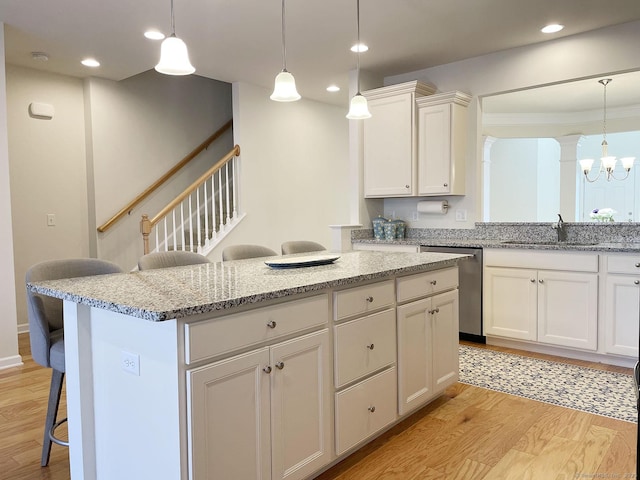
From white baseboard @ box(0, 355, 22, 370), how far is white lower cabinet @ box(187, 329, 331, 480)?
294cm

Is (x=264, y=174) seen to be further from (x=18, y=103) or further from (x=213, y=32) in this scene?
(x=18, y=103)

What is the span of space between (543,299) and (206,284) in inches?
113

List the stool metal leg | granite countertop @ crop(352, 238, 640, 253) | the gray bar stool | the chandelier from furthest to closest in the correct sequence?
1. the chandelier
2. granite countertop @ crop(352, 238, 640, 253)
3. the stool metal leg
4. the gray bar stool

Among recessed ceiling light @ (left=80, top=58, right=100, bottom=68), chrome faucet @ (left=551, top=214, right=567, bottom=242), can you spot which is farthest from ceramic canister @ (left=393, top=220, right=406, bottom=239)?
recessed ceiling light @ (left=80, top=58, right=100, bottom=68)

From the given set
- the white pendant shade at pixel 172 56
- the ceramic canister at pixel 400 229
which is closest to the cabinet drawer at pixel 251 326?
the white pendant shade at pixel 172 56

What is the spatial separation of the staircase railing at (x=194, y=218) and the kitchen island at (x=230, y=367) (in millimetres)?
2553

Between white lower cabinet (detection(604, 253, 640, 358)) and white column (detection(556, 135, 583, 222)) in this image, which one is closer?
white lower cabinet (detection(604, 253, 640, 358))

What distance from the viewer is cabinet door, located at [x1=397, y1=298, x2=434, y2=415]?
8.10ft

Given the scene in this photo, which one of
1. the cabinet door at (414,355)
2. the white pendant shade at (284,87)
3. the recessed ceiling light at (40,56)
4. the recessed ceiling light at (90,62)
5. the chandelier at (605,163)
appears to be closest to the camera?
the cabinet door at (414,355)

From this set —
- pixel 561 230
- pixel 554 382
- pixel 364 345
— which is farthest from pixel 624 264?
pixel 364 345

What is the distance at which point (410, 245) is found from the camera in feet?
14.5

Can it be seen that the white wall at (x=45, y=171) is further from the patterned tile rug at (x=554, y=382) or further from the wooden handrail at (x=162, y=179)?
the patterned tile rug at (x=554, y=382)

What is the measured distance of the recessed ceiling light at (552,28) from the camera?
3.71 metres

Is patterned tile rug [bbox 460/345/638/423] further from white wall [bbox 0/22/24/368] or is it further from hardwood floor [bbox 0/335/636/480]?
white wall [bbox 0/22/24/368]
